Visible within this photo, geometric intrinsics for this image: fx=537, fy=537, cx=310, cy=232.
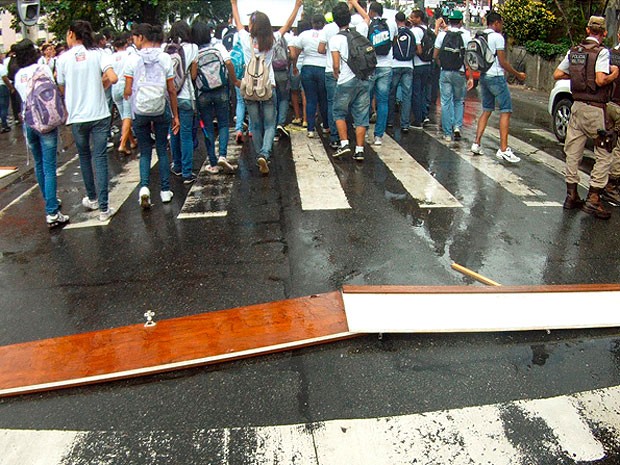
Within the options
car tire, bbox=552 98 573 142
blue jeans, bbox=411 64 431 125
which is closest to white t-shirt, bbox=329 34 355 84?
blue jeans, bbox=411 64 431 125

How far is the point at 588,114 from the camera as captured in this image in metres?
5.71

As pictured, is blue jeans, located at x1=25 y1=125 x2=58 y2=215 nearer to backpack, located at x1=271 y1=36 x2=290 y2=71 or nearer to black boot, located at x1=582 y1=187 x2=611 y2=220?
backpack, located at x1=271 y1=36 x2=290 y2=71

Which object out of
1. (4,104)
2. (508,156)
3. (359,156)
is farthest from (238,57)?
(4,104)

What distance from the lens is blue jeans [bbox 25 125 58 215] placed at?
557 centimetres

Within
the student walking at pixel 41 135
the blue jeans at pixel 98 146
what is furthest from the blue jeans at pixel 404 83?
the student walking at pixel 41 135

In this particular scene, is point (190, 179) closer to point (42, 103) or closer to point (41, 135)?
point (41, 135)

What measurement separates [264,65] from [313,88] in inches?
95.9

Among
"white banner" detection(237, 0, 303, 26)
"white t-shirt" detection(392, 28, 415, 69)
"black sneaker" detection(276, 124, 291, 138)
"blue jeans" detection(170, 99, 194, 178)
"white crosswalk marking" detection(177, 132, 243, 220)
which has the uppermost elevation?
"white banner" detection(237, 0, 303, 26)

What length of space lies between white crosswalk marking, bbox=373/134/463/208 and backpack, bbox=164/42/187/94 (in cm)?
303

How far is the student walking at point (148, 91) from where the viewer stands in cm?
564

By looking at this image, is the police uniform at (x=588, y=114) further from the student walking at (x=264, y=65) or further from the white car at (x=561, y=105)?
the student walking at (x=264, y=65)

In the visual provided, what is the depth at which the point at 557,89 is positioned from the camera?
28.8 feet

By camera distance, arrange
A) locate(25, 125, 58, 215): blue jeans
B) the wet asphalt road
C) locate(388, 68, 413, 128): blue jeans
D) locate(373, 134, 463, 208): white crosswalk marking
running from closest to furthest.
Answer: the wet asphalt road → locate(25, 125, 58, 215): blue jeans → locate(373, 134, 463, 208): white crosswalk marking → locate(388, 68, 413, 128): blue jeans

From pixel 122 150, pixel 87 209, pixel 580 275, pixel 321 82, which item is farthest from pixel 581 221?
pixel 122 150
